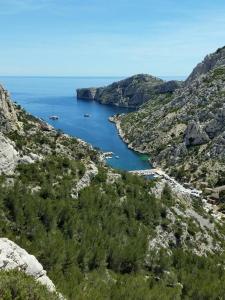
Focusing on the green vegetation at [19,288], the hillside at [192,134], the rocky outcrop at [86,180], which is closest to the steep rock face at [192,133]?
the hillside at [192,134]

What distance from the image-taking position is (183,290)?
3509cm

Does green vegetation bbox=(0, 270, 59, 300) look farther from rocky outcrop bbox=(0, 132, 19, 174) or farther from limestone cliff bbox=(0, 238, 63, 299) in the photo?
rocky outcrop bbox=(0, 132, 19, 174)

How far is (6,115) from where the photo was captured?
62.2 m

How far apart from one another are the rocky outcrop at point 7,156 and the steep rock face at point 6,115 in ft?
40.5

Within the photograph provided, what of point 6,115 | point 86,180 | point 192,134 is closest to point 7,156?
point 86,180

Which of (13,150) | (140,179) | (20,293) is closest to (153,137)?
(140,179)

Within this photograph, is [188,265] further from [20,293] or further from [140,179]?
[20,293]

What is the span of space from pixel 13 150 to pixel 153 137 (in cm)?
11985

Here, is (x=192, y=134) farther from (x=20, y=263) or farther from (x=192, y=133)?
(x=20, y=263)

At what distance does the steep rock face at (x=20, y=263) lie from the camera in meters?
23.0

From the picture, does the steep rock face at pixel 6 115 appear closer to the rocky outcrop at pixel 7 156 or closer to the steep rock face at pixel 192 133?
the rocky outcrop at pixel 7 156

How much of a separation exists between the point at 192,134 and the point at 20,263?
120063mm

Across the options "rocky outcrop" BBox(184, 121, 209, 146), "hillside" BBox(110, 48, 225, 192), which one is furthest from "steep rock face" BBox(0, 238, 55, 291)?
→ "rocky outcrop" BBox(184, 121, 209, 146)

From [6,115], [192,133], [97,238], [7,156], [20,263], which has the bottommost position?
[192,133]
